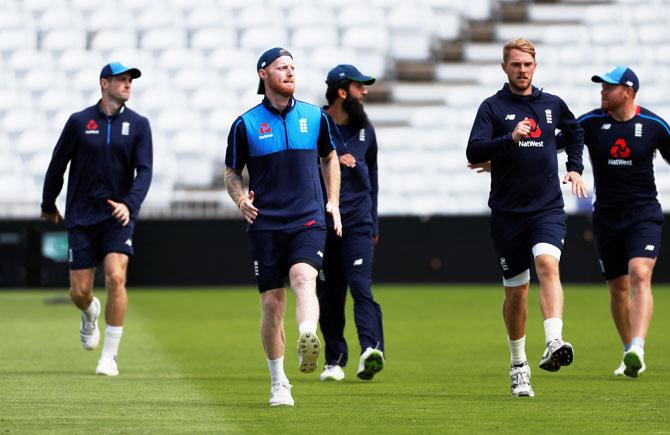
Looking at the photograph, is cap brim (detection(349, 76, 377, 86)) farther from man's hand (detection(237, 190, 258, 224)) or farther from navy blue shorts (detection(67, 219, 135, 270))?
man's hand (detection(237, 190, 258, 224))

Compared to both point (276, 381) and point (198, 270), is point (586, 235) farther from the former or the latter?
point (276, 381)

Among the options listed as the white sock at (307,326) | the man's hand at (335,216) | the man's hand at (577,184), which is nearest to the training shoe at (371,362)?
the man's hand at (335,216)

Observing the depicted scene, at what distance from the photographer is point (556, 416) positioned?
8156 millimetres

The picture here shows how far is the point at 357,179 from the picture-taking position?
11.0 m

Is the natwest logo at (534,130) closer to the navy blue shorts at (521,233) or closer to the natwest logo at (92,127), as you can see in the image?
the navy blue shorts at (521,233)

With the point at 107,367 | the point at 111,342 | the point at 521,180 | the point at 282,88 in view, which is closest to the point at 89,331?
the point at 111,342

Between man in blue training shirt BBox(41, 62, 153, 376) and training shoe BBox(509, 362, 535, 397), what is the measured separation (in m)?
3.29

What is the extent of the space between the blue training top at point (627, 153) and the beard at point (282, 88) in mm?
3253

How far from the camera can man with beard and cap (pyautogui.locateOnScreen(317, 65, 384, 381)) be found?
10.8 metres

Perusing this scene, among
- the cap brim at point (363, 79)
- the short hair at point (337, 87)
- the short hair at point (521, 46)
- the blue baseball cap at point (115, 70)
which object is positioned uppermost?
the short hair at point (521, 46)

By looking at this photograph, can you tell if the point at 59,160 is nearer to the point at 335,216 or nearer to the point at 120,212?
the point at 120,212

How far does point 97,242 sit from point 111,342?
794 millimetres

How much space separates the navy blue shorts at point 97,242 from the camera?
1119 cm

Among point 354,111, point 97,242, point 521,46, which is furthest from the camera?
point 97,242
